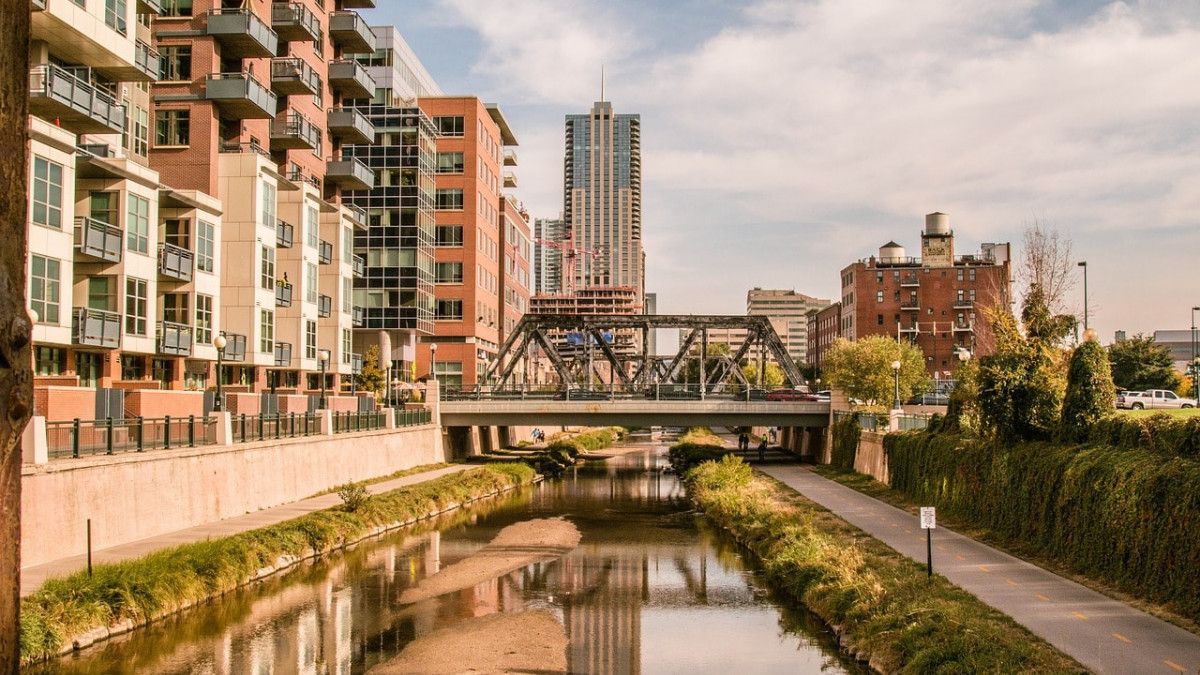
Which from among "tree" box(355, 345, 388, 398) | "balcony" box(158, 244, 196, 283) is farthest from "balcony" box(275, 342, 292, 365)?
"tree" box(355, 345, 388, 398)

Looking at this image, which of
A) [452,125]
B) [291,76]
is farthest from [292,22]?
[452,125]

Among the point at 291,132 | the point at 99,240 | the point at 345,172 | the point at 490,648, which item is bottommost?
the point at 490,648

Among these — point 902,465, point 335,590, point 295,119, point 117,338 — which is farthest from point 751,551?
point 295,119

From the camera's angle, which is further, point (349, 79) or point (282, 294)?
point (349, 79)

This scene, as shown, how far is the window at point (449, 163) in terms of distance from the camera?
93.2 m

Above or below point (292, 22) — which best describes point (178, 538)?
below

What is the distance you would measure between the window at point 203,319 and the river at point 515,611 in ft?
46.4

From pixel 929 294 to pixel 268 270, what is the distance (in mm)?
96556

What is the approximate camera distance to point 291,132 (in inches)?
2260

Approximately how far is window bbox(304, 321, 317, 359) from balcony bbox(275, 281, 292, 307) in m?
2.10

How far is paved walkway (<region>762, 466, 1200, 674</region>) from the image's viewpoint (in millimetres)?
15938

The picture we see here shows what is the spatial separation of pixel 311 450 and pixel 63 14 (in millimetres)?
17822

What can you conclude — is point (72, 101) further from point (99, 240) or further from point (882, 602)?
point (882, 602)

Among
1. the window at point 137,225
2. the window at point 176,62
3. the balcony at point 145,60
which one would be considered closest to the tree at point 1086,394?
the window at point 137,225
